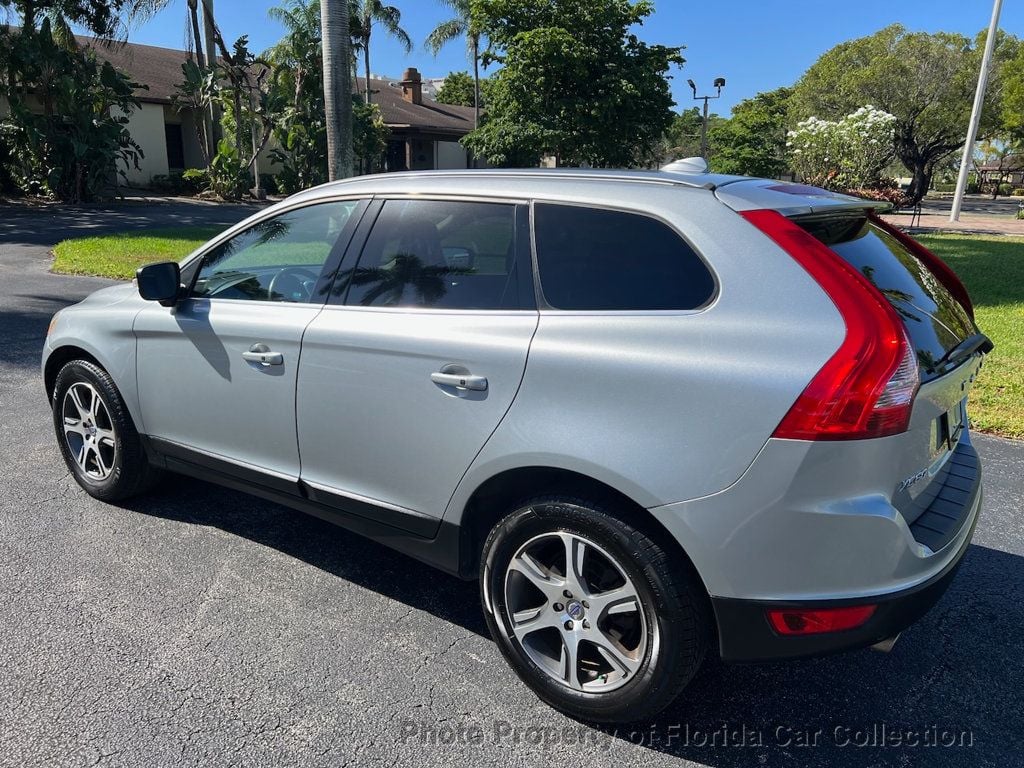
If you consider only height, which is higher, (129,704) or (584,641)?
(584,641)

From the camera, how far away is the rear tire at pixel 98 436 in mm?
3854

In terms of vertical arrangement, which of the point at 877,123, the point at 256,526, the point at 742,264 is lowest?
the point at 256,526

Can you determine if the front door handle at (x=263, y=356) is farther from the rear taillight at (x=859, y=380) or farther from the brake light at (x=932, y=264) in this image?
the brake light at (x=932, y=264)

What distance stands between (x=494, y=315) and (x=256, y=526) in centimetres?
204

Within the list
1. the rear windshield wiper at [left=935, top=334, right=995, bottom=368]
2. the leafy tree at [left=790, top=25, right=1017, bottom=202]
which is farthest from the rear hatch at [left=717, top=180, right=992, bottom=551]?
the leafy tree at [left=790, top=25, right=1017, bottom=202]

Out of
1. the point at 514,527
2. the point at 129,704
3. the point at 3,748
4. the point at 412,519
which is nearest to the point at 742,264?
the point at 514,527

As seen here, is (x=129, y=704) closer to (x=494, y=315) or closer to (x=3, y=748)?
(x=3, y=748)

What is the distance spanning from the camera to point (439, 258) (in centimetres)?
294

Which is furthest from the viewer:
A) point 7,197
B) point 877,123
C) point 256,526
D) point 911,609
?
point 877,123

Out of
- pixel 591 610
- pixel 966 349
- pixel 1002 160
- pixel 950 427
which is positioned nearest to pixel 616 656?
pixel 591 610

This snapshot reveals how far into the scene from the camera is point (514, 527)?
8.32 feet

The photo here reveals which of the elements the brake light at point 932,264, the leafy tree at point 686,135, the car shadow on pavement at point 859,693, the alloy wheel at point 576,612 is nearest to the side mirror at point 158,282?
the car shadow on pavement at point 859,693

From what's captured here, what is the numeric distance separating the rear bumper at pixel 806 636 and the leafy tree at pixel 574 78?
26.9 m

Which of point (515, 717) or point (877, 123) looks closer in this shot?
point (515, 717)
